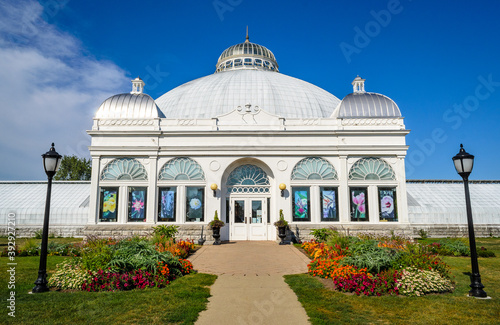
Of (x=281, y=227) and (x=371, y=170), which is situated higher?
(x=371, y=170)

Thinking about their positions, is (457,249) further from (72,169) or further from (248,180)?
(72,169)

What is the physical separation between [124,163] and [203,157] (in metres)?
5.15

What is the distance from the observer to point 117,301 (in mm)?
8500

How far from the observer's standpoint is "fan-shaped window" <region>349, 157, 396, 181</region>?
71.5ft

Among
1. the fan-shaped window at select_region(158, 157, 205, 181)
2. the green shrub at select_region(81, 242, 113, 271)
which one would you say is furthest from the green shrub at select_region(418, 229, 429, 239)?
the green shrub at select_region(81, 242, 113, 271)

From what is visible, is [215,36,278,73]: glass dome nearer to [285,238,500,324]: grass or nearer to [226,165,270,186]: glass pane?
[226,165,270,186]: glass pane

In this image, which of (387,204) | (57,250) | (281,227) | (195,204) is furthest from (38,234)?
(387,204)

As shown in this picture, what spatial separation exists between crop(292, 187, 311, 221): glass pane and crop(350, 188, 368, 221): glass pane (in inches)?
111

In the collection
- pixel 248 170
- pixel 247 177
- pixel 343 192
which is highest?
pixel 248 170

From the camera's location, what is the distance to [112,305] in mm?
8242

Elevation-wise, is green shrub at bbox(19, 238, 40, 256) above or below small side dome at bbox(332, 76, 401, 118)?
below

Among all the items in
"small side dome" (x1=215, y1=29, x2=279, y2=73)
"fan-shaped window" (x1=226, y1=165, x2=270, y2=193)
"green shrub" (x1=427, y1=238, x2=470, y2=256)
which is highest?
"small side dome" (x1=215, y1=29, x2=279, y2=73)

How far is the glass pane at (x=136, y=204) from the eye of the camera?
21.3 m

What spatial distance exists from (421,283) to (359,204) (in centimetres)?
1227
